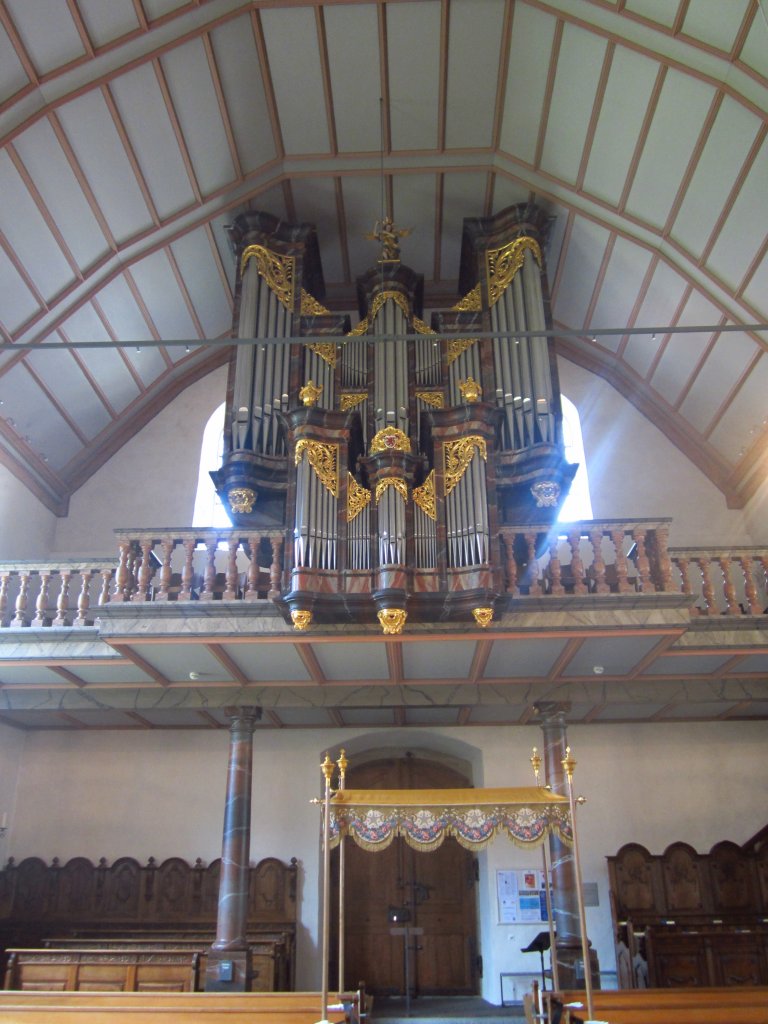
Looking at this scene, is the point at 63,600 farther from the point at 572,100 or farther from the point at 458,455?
the point at 572,100

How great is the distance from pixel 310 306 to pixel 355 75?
11.3 ft

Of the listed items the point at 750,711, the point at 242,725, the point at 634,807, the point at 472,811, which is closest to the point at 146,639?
the point at 242,725

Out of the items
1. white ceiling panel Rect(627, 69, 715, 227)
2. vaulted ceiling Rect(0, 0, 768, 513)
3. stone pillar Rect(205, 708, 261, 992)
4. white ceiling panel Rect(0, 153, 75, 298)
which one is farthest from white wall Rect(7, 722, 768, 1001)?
white ceiling panel Rect(627, 69, 715, 227)

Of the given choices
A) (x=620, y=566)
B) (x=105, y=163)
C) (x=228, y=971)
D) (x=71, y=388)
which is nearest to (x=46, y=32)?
(x=105, y=163)

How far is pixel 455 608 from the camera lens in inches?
381

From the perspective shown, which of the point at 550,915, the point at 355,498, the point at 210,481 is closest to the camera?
the point at 550,915

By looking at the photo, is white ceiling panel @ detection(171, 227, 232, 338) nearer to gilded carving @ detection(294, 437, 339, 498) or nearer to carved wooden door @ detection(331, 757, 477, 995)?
gilded carving @ detection(294, 437, 339, 498)

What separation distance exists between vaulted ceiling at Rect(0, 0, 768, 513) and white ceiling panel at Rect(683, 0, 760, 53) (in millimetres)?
32

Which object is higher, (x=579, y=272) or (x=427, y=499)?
(x=579, y=272)

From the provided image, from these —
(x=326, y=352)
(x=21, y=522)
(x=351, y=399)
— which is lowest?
(x=21, y=522)

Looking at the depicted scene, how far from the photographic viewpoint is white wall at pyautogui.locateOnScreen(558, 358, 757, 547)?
47.0 ft

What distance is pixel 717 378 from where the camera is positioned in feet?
43.5

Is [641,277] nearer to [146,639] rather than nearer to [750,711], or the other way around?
[750,711]

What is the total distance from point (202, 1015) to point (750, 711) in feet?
32.2
